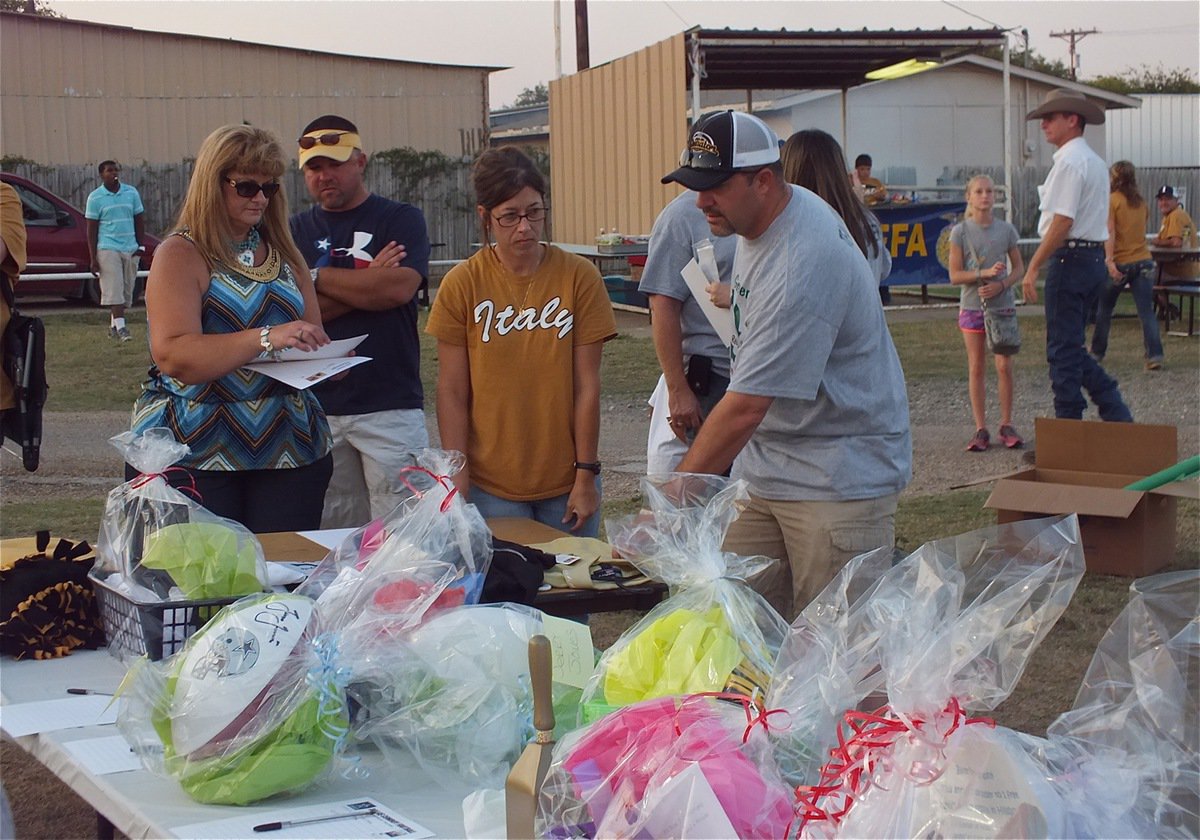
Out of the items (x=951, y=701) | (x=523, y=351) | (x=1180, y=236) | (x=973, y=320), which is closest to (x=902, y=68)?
(x=1180, y=236)

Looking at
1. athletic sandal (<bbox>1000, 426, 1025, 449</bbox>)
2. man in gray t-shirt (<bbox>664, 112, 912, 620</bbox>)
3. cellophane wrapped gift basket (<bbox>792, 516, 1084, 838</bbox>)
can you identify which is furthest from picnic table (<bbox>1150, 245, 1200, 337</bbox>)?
cellophane wrapped gift basket (<bbox>792, 516, 1084, 838</bbox>)

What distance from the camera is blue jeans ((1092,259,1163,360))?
11.6 meters

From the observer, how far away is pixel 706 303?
4059 millimetres

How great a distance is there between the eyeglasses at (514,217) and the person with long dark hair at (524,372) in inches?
2.9

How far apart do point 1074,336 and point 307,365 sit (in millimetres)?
5133

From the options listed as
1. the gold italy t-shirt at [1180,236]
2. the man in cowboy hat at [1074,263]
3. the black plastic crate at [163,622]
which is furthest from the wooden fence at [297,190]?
the black plastic crate at [163,622]

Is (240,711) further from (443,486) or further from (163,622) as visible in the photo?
(443,486)

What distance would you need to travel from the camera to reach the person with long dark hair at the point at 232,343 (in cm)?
330

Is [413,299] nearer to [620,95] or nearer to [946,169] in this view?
[620,95]

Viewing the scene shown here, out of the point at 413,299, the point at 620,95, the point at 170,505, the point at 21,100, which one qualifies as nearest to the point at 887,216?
the point at 620,95

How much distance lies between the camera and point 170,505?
2.75 m

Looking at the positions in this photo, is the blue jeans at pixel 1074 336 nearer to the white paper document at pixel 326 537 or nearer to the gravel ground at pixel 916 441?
the gravel ground at pixel 916 441

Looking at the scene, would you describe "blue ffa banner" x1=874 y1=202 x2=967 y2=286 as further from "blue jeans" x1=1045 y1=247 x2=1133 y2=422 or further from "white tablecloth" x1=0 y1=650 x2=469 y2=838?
"white tablecloth" x1=0 y1=650 x2=469 y2=838

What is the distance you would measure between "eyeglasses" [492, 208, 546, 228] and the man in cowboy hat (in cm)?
439
